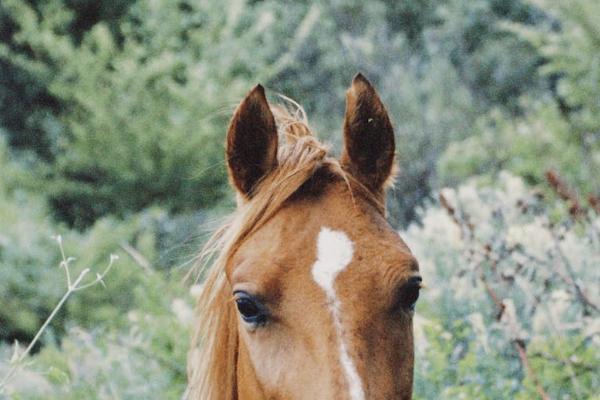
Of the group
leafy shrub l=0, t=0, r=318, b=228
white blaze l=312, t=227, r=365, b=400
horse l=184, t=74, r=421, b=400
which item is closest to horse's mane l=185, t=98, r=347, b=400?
horse l=184, t=74, r=421, b=400

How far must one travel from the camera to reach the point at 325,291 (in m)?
2.33

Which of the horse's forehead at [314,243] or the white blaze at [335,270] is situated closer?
the white blaze at [335,270]

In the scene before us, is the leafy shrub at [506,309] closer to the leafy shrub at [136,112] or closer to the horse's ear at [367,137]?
the horse's ear at [367,137]

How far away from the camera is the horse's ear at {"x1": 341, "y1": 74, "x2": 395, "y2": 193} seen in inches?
106

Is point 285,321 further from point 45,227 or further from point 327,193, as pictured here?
point 45,227

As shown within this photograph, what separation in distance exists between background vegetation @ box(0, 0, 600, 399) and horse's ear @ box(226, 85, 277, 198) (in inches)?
45.9

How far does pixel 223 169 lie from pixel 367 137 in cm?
729

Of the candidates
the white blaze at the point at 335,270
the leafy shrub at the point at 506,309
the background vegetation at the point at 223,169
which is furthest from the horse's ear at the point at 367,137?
the background vegetation at the point at 223,169

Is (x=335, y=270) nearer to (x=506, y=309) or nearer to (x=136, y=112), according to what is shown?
Answer: (x=506, y=309)

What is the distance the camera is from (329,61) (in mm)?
12977

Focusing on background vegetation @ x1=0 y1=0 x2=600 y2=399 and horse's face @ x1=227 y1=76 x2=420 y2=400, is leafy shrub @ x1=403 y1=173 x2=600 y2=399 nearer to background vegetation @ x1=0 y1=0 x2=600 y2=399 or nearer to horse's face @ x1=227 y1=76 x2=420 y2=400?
background vegetation @ x1=0 y1=0 x2=600 y2=399

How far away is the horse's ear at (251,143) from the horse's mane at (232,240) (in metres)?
0.04

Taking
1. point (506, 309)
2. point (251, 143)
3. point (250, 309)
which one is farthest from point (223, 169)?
point (250, 309)

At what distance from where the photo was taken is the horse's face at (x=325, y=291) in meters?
2.26
